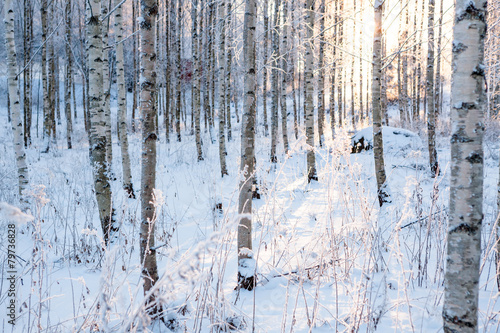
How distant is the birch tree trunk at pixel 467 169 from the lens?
1.28 m

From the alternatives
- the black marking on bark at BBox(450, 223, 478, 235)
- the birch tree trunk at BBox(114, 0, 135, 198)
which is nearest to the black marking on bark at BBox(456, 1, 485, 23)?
the black marking on bark at BBox(450, 223, 478, 235)

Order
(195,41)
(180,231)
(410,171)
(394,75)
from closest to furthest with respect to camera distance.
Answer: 1. (180,231)
2. (410,171)
3. (195,41)
4. (394,75)

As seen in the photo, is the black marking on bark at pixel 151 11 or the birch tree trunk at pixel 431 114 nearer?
the black marking on bark at pixel 151 11

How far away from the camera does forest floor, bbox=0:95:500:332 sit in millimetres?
1719

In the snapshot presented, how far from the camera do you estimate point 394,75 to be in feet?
97.7

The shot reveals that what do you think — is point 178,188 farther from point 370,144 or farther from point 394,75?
point 394,75

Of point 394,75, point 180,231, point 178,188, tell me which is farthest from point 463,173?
point 394,75

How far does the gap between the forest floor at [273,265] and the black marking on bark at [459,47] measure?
2.46 feet

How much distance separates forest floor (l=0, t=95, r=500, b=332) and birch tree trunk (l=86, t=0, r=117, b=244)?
1.03ft

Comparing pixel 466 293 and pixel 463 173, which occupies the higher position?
pixel 463 173

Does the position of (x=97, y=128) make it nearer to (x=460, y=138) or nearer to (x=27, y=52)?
(x=460, y=138)

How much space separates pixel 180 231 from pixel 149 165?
2.37 metres

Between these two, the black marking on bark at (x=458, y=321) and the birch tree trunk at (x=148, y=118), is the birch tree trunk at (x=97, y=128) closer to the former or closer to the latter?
the birch tree trunk at (x=148, y=118)

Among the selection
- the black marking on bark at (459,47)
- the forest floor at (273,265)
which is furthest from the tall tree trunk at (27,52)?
the black marking on bark at (459,47)
